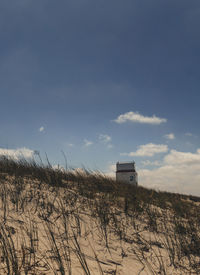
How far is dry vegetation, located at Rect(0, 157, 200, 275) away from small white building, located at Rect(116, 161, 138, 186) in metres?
8.47

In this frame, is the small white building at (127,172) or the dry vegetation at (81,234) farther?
the small white building at (127,172)

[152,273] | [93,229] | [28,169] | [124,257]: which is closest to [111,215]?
[93,229]

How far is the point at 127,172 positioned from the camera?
547 inches

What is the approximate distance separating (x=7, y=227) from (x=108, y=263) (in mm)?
1467

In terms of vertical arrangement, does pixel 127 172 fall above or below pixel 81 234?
above

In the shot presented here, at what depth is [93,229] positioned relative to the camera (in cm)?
348

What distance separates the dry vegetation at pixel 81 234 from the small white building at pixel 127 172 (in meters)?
8.47

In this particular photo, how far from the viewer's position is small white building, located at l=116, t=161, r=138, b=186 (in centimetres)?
1363

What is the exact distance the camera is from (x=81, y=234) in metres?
3.27

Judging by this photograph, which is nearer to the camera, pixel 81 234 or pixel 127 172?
pixel 81 234

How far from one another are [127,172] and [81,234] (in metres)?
10.9

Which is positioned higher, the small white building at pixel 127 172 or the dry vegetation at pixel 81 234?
the small white building at pixel 127 172

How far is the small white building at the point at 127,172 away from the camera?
13.6 meters

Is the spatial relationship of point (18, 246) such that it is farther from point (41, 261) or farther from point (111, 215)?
point (111, 215)
